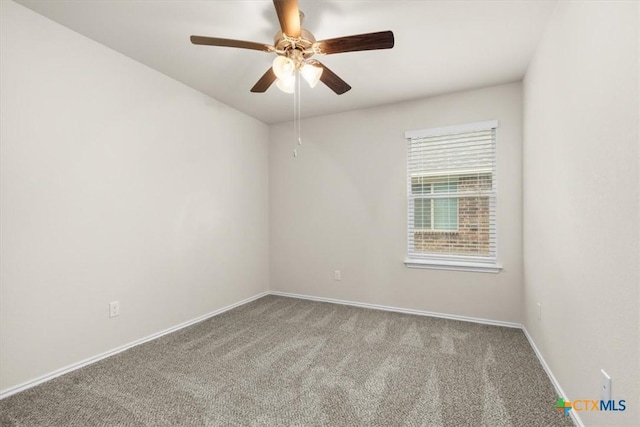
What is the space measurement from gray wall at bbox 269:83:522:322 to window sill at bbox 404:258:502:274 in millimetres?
55

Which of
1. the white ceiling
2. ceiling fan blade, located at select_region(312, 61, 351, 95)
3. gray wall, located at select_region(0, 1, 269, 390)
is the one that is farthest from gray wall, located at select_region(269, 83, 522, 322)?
ceiling fan blade, located at select_region(312, 61, 351, 95)

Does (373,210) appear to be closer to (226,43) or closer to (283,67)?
(283,67)

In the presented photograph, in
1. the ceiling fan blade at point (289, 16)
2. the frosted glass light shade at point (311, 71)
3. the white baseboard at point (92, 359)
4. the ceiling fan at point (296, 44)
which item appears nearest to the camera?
the ceiling fan blade at point (289, 16)

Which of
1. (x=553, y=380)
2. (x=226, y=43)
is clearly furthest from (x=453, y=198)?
(x=226, y=43)

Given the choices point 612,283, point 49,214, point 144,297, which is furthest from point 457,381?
point 49,214

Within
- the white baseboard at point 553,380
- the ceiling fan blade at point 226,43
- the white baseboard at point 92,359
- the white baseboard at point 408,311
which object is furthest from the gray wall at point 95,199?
the white baseboard at point 553,380

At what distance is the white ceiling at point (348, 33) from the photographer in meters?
1.93

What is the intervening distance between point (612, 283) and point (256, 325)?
9.13 ft

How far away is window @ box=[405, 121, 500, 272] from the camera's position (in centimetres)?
312

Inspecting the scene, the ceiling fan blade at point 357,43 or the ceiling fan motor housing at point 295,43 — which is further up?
the ceiling fan motor housing at point 295,43

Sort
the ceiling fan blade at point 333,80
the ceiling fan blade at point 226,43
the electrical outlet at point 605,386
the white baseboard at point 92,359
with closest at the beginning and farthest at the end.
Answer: the electrical outlet at point 605,386, the ceiling fan blade at point 226,43, the white baseboard at point 92,359, the ceiling fan blade at point 333,80

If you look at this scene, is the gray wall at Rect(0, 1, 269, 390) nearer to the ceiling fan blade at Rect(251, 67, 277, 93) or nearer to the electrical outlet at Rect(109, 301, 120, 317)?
the electrical outlet at Rect(109, 301, 120, 317)

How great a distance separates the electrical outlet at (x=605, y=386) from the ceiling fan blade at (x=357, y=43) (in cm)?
192

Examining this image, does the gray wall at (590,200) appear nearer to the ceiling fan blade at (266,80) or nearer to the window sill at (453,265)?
the window sill at (453,265)
